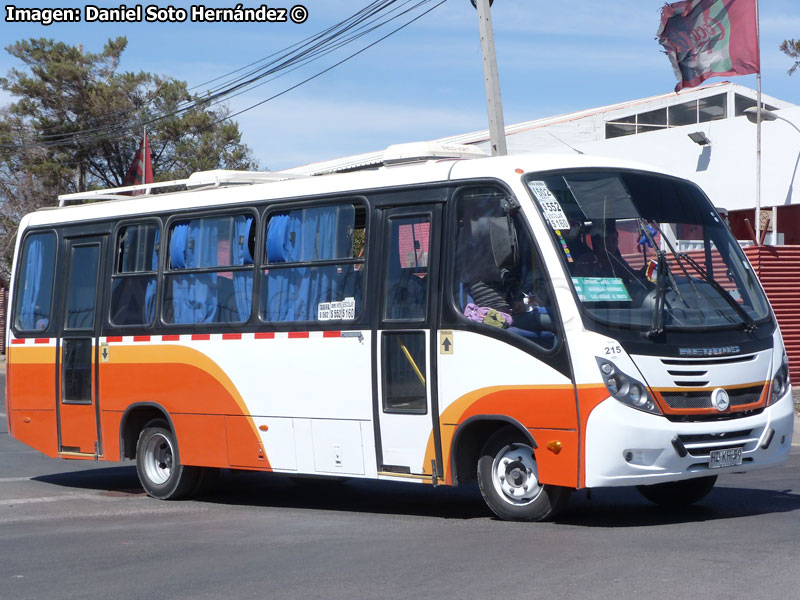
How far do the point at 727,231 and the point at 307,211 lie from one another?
12.3 feet

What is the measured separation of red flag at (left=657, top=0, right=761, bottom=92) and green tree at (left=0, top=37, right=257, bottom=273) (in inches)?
1172

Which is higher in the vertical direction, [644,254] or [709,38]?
[709,38]

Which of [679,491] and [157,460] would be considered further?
[157,460]

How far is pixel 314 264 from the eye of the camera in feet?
34.4

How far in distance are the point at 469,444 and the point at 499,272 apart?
1443mm

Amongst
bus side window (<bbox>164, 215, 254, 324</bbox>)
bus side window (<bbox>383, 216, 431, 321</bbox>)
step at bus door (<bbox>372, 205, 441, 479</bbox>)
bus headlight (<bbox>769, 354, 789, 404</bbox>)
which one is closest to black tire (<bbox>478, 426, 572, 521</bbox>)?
step at bus door (<bbox>372, 205, 441, 479</bbox>)

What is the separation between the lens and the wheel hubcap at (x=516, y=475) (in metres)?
8.99

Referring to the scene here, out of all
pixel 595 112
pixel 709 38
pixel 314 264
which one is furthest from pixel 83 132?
pixel 314 264

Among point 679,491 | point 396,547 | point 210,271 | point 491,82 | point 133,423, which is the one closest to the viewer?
point 396,547

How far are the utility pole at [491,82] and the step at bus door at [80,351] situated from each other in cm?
680

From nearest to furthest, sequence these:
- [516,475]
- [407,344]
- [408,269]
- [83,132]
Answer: [516,475] < [407,344] < [408,269] < [83,132]

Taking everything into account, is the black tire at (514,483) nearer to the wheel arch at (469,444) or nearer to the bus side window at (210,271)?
the wheel arch at (469,444)

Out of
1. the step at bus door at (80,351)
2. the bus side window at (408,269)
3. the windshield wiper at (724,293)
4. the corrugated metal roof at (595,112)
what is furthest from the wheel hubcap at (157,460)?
the corrugated metal roof at (595,112)

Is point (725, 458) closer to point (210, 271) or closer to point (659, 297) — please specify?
point (659, 297)
